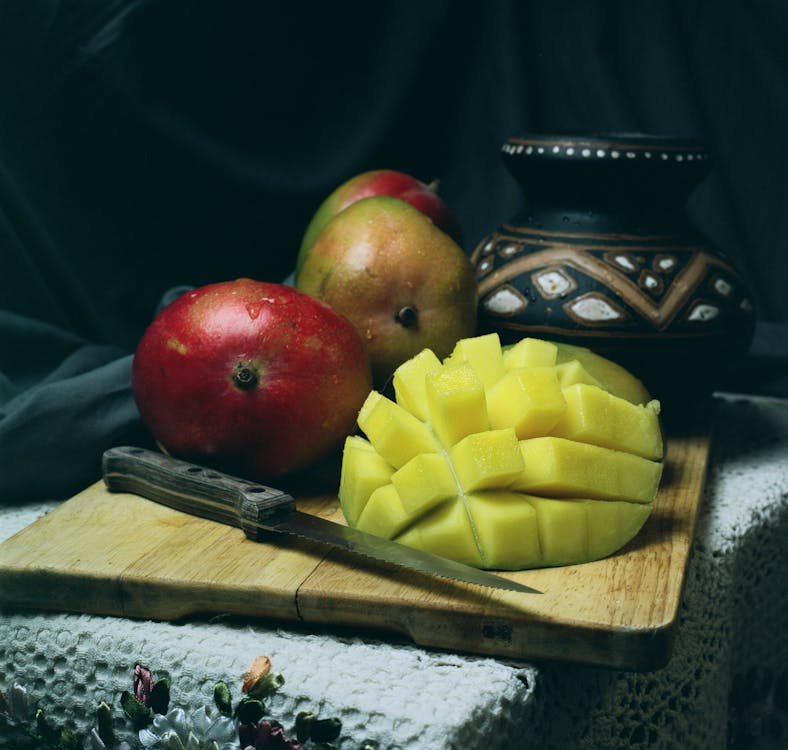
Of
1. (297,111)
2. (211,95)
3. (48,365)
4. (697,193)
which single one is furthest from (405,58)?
(48,365)

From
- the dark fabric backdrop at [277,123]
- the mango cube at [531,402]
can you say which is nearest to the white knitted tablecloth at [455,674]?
the mango cube at [531,402]

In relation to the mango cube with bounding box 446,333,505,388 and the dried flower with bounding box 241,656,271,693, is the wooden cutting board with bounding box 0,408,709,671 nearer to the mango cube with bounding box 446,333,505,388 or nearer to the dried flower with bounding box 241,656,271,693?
the dried flower with bounding box 241,656,271,693

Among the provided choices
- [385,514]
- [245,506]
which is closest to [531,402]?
[385,514]

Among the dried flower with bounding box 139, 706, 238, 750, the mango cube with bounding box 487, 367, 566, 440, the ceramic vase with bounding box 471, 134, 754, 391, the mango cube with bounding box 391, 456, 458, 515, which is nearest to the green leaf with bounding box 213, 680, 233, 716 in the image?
the dried flower with bounding box 139, 706, 238, 750

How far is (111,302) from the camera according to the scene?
64.0 inches

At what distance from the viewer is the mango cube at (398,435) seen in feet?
3.10

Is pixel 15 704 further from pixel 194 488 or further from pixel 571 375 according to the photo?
pixel 571 375

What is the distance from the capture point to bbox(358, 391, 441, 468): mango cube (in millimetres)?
944

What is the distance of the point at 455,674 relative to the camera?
0.82m

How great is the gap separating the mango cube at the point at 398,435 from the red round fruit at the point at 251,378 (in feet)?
0.47

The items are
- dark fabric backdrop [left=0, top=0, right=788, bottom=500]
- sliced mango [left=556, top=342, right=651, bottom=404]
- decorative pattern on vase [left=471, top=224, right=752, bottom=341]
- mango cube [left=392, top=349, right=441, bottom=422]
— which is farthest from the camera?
dark fabric backdrop [left=0, top=0, right=788, bottom=500]

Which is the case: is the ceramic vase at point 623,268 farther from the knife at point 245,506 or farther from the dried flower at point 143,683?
the dried flower at point 143,683

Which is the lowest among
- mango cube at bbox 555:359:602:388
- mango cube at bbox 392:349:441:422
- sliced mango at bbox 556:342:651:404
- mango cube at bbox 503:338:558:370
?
sliced mango at bbox 556:342:651:404

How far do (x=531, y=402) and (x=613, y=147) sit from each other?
1.61 feet
